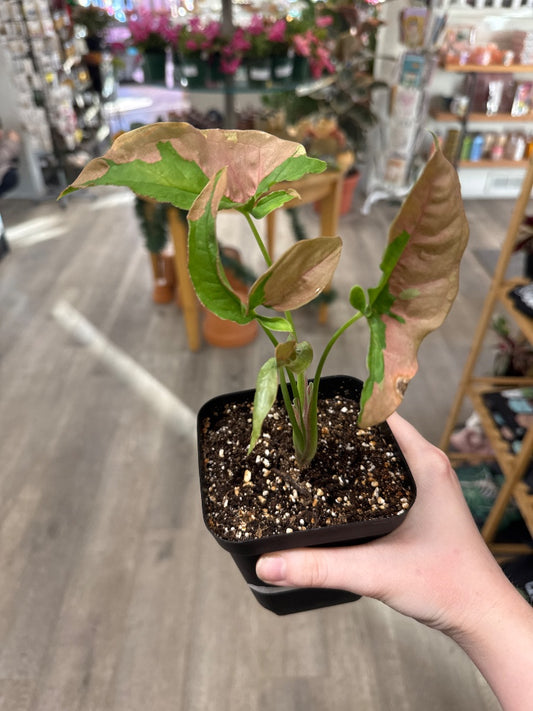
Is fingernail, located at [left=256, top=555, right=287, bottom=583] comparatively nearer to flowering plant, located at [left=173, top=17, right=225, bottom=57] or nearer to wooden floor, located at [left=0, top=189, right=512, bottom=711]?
wooden floor, located at [left=0, top=189, right=512, bottom=711]

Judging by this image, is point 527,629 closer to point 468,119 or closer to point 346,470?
point 346,470

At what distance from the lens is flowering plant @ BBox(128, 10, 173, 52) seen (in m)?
1.77

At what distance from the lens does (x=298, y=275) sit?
0.39 meters

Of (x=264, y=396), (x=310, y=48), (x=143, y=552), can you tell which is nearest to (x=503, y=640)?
(x=264, y=396)

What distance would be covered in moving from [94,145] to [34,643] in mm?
3631

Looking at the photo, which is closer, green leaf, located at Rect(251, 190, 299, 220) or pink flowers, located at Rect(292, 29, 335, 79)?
green leaf, located at Rect(251, 190, 299, 220)

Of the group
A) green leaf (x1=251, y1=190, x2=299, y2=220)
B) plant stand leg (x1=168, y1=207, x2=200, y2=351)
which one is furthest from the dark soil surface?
plant stand leg (x1=168, y1=207, x2=200, y2=351)

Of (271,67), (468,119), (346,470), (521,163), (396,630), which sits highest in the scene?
(271,67)

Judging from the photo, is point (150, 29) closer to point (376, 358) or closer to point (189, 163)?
point (189, 163)

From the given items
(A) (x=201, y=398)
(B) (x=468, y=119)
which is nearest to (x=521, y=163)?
(B) (x=468, y=119)

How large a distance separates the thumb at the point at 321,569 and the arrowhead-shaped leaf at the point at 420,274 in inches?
9.3

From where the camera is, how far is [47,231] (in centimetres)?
321

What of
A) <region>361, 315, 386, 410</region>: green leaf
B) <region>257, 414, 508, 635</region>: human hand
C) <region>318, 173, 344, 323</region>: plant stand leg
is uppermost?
<region>361, 315, 386, 410</region>: green leaf

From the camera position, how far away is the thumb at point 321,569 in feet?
1.80
